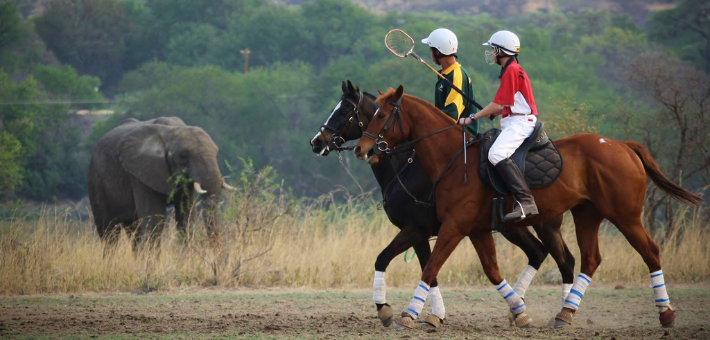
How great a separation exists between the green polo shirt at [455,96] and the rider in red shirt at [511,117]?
515 millimetres

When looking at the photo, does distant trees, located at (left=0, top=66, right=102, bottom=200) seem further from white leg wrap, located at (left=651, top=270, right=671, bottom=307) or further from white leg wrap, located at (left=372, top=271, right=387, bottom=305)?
white leg wrap, located at (left=651, top=270, right=671, bottom=307)

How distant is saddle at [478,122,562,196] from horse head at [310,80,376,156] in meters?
1.29

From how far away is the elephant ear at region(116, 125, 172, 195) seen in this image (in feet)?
56.1

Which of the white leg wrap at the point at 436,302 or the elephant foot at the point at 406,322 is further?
the white leg wrap at the point at 436,302

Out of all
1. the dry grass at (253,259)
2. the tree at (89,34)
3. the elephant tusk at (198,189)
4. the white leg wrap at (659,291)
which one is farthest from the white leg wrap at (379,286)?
the tree at (89,34)

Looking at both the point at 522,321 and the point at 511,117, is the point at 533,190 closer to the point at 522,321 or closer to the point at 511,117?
the point at 511,117

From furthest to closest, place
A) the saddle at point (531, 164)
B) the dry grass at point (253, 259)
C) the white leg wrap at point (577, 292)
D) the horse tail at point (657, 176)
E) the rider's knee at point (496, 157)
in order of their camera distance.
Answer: the dry grass at point (253, 259), the horse tail at point (657, 176), the white leg wrap at point (577, 292), the saddle at point (531, 164), the rider's knee at point (496, 157)

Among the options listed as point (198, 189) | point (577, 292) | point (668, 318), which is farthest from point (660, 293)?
point (198, 189)

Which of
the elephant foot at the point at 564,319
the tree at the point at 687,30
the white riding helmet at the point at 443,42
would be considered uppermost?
the tree at the point at 687,30

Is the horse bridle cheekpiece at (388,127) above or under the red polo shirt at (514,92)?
under

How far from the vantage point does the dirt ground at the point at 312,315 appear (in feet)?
28.2

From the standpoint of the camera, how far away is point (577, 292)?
9023 mm

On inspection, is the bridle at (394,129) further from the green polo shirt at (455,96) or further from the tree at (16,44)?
the tree at (16,44)

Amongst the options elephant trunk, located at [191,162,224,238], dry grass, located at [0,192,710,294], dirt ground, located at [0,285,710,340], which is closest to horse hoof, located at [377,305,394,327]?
dirt ground, located at [0,285,710,340]
